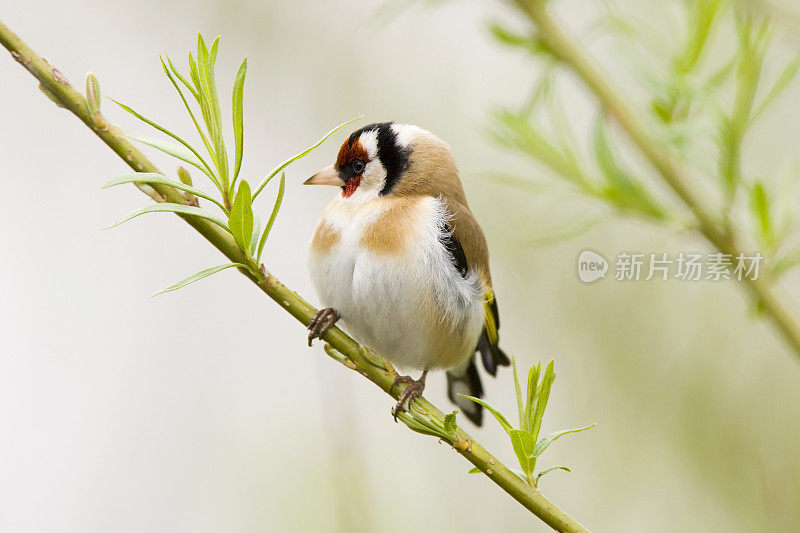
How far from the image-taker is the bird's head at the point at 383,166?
8.30 ft

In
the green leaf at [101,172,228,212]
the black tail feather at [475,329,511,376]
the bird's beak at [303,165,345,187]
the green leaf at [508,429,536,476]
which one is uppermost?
the green leaf at [101,172,228,212]

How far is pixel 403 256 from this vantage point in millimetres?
2309

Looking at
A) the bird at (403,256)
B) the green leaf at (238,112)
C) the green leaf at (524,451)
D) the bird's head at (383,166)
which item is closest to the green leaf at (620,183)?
the green leaf at (524,451)

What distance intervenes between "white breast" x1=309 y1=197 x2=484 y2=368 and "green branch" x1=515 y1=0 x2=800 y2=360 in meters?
0.90

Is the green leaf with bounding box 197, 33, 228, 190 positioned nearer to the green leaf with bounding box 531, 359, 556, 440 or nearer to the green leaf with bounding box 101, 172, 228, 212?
the green leaf with bounding box 101, 172, 228, 212

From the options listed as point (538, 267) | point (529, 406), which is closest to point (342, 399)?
point (529, 406)

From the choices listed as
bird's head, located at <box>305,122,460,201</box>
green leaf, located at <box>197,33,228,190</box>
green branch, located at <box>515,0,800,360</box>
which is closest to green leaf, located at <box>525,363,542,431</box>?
green branch, located at <box>515,0,800,360</box>

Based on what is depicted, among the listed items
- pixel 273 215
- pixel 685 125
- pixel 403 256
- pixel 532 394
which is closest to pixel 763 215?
pixel 685 125

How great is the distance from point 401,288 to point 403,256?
85mm

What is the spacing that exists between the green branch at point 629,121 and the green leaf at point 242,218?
0.65 metres

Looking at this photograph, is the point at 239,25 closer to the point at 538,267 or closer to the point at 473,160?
the point at 473,160

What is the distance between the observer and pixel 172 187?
1.13 meters

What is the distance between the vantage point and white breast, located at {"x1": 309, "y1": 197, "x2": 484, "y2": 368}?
2303 mm

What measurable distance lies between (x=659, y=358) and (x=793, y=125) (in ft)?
2.94
